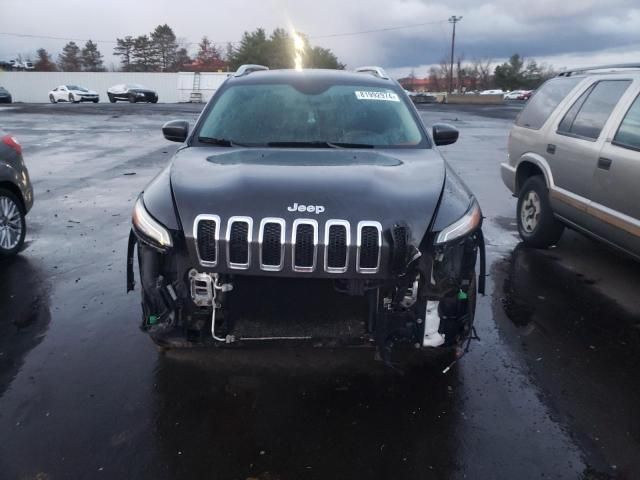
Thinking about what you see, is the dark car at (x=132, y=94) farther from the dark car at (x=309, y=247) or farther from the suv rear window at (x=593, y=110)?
the dark car at (x=309, y=247)

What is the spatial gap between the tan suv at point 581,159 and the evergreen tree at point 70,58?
102 m

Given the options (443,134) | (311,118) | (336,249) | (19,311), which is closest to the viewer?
(336,249)

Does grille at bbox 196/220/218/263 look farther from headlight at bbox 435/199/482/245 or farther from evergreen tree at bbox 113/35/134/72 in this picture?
evergreen tree at bbox 113/35/134/72

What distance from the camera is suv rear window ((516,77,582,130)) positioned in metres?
5.75

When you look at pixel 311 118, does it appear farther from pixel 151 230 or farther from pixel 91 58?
pixel 91 58

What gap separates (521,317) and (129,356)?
9.76ft

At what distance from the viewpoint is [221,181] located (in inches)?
115

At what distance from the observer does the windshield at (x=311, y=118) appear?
155 inches

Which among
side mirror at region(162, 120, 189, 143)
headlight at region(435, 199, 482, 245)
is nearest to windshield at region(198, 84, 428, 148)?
side mirror at region(162, 120, 189, 143)

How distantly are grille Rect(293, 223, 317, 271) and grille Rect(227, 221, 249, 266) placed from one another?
24 cm

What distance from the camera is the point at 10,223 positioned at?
5453mm

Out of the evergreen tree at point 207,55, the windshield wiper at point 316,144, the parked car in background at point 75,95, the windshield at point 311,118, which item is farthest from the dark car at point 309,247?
the evergreen tree at point 207,55

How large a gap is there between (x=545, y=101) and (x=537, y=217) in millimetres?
1334

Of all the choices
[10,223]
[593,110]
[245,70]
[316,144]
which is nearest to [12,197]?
[10,223]
